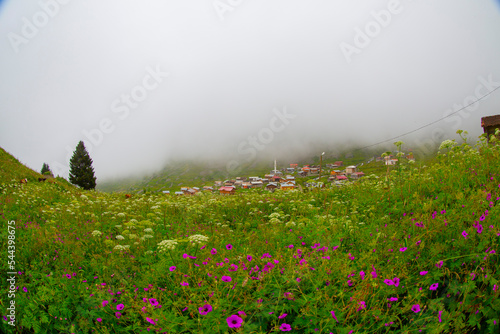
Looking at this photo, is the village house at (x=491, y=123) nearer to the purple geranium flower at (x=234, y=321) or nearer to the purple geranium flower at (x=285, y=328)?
the purple geranium flower at (x=285, y=328)

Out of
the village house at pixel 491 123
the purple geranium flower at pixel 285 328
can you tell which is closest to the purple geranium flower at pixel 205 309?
the purple geranium flower at pixel 285 328

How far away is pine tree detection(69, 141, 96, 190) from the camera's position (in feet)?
232

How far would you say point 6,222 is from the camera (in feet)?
20.9

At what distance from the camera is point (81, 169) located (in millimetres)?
71562

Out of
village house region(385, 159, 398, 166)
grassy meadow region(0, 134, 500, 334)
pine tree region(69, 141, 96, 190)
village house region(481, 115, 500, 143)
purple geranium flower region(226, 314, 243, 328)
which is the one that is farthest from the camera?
pine tree region(69, 141, 96, 190)

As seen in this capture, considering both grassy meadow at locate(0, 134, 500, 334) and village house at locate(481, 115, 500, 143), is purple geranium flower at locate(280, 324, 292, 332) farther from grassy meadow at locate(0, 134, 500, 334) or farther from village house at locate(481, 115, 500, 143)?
village house at locate(481, 115, 500, 143)

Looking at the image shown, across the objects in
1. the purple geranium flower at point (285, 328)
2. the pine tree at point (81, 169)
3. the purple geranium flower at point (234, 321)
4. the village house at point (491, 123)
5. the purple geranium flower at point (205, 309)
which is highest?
the pine tree at point (81, 169)

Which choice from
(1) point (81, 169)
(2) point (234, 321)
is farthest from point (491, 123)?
(1) point (81, 169)

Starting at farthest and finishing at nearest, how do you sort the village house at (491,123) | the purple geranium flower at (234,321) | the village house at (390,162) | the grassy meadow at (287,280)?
the village house at (491,123), the village house at (390,162), the grassy meadow at (287,280), the purple geranium flower at (234,321)

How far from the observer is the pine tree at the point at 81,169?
7078cm

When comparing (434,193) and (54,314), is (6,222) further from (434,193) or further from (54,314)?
(434,193)

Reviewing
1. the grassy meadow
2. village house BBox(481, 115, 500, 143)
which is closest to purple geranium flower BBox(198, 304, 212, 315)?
the grassy meadow

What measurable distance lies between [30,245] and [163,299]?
3.77 m

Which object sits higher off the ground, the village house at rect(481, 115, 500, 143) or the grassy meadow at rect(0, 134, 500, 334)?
the grassy meadow at rect(0, 134, 500, 334)
